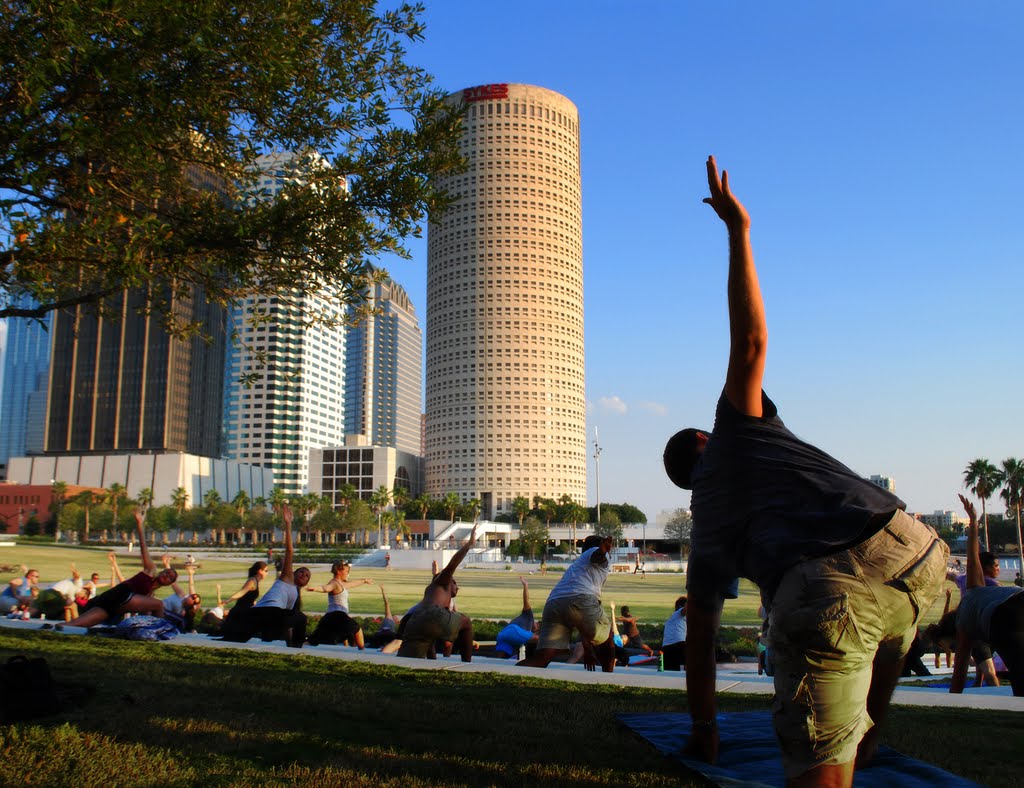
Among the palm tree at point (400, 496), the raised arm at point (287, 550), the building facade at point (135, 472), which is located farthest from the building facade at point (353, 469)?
the raised arm at point (287, 550)

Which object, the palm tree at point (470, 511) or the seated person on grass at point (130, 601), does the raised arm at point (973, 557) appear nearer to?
the seated person on grass at point (130, 601)

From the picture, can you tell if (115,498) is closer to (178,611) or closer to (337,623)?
(178,611)

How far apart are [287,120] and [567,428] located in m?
174

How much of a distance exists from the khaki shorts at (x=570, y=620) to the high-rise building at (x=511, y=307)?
167 m

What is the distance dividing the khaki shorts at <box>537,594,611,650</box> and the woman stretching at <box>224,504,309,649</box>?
12.7 ft

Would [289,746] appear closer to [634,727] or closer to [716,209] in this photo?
[634,727]

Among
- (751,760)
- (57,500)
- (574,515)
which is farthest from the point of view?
(574,515)

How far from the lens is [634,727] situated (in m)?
4.76

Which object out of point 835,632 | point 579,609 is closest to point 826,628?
point 835,632

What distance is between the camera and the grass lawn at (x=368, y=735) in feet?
12.2

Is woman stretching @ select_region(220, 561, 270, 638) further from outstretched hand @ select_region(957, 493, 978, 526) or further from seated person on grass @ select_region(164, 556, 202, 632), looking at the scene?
outstretched hand @ select_region(957, 493, 978, 526)

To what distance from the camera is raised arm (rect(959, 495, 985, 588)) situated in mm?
7574

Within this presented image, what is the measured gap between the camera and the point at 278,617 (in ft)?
35.6

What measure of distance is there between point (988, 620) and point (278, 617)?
335 inches
